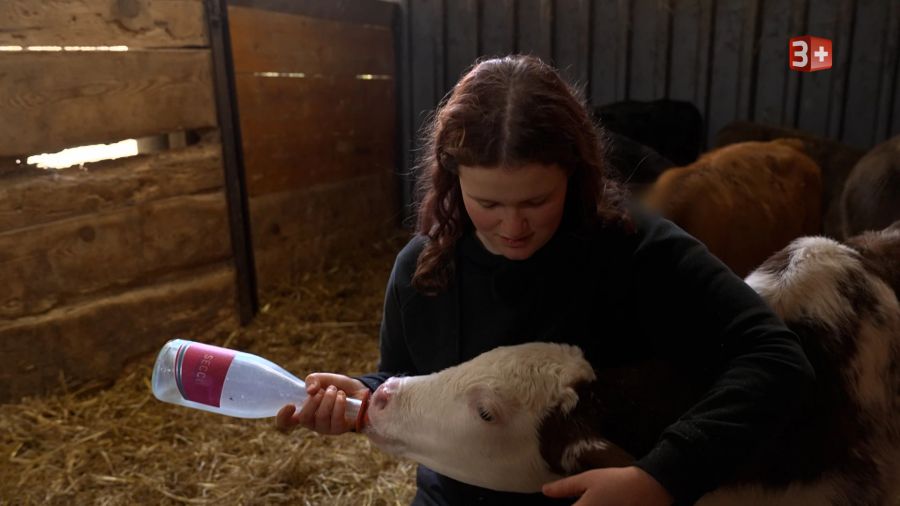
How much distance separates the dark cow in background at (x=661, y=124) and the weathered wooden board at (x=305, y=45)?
1779mm

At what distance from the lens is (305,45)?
4.94m

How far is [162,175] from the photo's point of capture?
360cm

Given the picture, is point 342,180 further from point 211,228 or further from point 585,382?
point 585,382

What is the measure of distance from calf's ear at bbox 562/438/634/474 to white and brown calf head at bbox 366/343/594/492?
0.06 m

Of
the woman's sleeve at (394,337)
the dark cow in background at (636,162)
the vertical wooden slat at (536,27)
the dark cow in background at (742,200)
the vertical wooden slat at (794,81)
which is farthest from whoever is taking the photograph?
the vertical wooden slat at (536,27)

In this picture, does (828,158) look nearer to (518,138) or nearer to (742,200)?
(742,200)

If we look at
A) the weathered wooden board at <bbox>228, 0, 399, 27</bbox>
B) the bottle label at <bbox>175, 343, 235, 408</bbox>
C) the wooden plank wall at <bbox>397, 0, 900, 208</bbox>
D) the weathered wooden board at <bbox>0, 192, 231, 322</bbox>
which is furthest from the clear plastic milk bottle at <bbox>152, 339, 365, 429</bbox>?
the wooden plank wall at <bbox>397, 0, 900, 208</bbox>

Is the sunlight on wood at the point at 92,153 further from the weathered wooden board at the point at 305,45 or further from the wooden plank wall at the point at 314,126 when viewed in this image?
the weathered wooden board at the point at 305,45

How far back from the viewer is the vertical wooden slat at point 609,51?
544 cm

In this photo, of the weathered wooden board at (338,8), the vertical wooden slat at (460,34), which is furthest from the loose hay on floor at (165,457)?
the vertical wooden slat at (460,34)

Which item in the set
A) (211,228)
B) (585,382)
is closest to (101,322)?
(211,228)

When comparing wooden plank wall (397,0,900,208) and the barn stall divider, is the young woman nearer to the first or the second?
the barn stall divider

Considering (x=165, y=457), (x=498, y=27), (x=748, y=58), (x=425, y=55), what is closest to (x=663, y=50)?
(x=748, y=58)

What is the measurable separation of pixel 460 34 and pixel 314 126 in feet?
5.27
